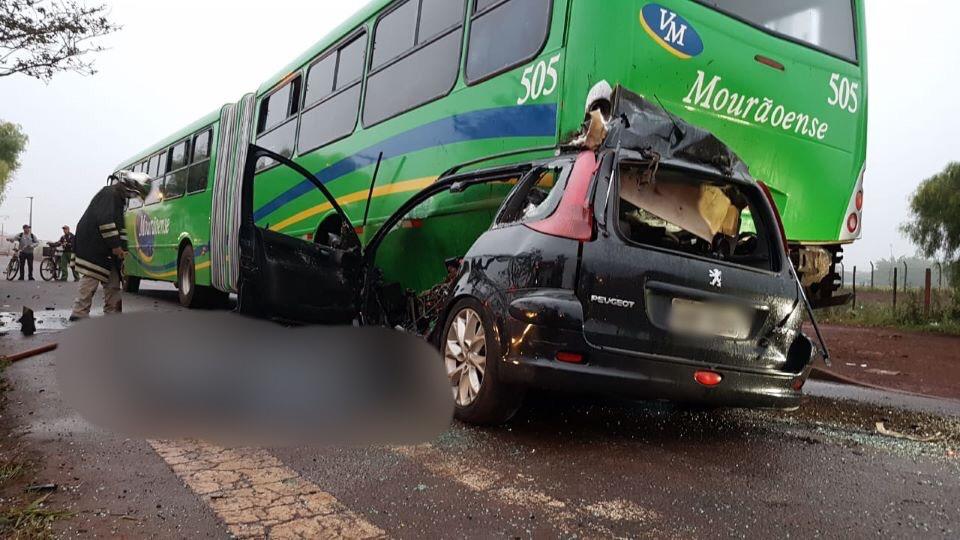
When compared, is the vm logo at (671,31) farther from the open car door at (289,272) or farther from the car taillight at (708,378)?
the open car door at (289,272)

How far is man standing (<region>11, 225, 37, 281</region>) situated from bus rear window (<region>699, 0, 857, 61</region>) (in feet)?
67.5

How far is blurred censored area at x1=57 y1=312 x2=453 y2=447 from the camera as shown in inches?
145

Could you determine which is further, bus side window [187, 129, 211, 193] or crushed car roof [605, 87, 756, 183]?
bus side window [187, 129, 211, 193]

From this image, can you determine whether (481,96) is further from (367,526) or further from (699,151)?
(367,526)

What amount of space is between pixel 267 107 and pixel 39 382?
622cm

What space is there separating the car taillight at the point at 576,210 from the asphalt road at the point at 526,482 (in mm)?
1128

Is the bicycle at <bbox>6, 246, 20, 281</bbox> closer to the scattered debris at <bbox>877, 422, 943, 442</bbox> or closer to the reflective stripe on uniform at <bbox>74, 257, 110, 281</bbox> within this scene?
the reflective stripe on uniform at <bbox>74, 257, 110, 281</bbox>

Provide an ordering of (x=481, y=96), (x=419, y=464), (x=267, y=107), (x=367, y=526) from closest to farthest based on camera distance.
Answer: (x=367, y=526)
(x=419, y=464)
(x=481, y=96)
(x=267, y=107)

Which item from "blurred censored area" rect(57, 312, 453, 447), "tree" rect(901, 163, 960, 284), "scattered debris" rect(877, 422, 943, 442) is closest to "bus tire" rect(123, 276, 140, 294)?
"blurred censored area" rect(57, 312, 453, 447)

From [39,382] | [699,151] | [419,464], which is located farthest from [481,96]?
[39,382]

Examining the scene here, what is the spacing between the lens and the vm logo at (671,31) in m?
4.78

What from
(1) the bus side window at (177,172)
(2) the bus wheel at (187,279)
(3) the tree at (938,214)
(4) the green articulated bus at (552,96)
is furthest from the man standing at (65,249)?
(3) the tree at (938,214)

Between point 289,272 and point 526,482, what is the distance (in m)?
3.89

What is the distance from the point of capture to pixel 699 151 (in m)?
3.95
